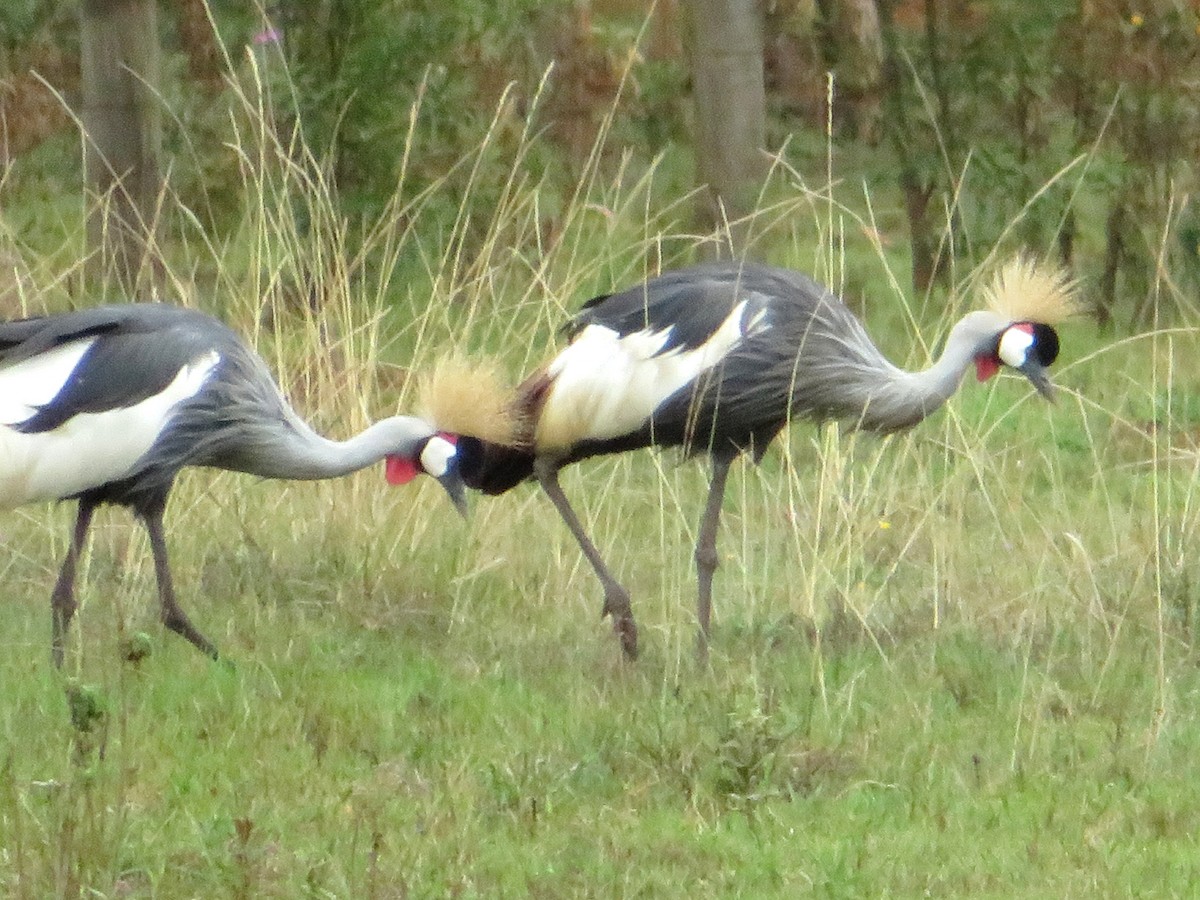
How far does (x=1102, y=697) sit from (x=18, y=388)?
9.02 feet

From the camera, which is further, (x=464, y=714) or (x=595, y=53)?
(x=595, y=53)

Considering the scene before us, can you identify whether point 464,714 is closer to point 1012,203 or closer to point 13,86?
point 1012,203

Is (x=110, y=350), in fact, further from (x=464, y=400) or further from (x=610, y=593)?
(x=610, y=593)

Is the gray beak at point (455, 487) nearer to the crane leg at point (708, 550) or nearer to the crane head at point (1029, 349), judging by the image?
the crane leg at point (708, 550)

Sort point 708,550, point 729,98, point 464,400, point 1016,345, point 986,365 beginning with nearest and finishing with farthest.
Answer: point 464,400, point 708,550, point 1016,345, point 986,365, point 729,98

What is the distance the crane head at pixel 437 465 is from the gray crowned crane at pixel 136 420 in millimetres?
172

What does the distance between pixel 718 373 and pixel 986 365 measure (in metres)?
0.84

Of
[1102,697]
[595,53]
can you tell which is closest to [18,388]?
[1102,697]

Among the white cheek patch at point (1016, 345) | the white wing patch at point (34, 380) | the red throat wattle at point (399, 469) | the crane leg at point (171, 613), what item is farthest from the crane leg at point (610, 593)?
the white wing patch at point (34, 380)

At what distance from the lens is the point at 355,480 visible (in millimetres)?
6457

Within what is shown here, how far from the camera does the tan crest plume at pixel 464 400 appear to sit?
230 inches

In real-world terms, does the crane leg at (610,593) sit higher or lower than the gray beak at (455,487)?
lower

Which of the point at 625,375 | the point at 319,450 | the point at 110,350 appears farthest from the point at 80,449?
the point at 625,375

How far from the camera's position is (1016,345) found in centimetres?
610
